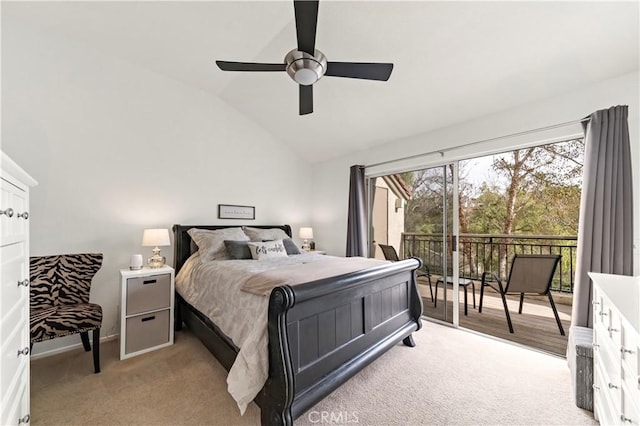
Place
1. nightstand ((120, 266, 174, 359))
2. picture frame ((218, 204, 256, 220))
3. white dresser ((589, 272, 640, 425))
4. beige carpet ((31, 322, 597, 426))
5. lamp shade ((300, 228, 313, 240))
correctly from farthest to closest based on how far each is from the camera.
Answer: lamp shade ((300, 228, 313, 240)), picture frame ((218, 204, 256, 220)), nightstand ((120, 266, 174, 359)), beige carpet ((31, 322, 597, 426)), white dresser ((589, 272, 640, 425))

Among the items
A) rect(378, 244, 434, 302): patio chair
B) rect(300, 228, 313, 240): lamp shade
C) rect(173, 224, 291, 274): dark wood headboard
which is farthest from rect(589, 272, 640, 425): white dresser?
rect(173, 224, 291, 274): dark wood headboard

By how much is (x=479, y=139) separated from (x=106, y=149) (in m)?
4.15

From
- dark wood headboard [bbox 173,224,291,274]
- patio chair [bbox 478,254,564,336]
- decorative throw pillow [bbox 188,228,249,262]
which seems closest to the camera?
patio chair [bbox 478,254,564,336]

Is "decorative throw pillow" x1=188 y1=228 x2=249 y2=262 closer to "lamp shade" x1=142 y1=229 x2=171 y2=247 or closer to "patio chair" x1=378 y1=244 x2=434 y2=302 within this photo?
"lamp shade" x1=142 y1=229 x2=171 y2=247

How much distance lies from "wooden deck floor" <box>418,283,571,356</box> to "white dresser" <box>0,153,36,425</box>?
3736 millimetres

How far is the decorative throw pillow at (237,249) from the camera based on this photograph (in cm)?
308

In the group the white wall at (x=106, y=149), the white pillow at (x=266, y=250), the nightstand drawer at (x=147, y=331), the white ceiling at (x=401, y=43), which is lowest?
the nightstand drawer at (x=147, y=331)

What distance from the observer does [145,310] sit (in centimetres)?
263

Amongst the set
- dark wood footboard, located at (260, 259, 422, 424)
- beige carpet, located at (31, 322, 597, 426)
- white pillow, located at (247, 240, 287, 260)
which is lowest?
beige carpet, located at (31, 322, 597, 426)

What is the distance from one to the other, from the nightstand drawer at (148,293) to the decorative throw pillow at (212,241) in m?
0.44

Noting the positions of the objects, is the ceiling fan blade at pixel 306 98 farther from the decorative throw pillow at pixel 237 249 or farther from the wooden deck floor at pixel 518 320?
the wooden deck floor at pixel 518 320

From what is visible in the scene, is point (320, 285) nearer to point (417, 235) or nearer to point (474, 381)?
point (474, 381)

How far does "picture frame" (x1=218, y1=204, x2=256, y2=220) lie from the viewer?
3.86 m

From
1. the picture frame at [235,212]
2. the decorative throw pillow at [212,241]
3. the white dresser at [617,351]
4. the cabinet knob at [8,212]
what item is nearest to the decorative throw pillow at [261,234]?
the decorative throw pillow at [212,241]
